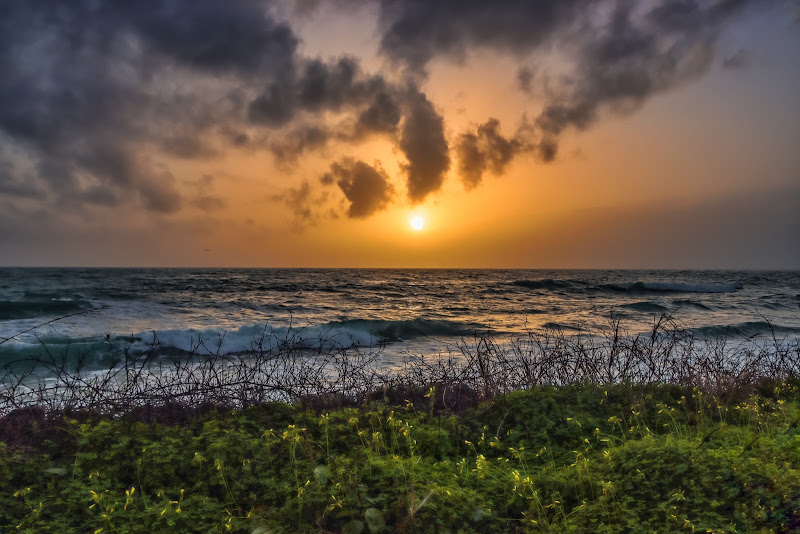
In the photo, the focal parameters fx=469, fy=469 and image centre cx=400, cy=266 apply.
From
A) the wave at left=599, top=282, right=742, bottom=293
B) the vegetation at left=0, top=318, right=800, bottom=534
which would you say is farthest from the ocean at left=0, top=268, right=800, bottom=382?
the wave at left=599, top=282, right=742, bottom=293

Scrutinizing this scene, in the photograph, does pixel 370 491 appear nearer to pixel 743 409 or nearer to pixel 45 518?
pixel 45 518

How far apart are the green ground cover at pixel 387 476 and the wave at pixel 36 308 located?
85.6 feet

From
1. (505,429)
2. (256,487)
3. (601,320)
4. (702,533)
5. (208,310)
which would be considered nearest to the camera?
(702,533)

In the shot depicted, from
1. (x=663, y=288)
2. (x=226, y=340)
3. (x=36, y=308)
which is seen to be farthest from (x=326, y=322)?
(x=663, y=288)

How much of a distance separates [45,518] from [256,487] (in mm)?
1618

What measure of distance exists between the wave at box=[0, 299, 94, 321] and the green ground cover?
85.6ft

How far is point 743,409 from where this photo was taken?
5824 millimetres

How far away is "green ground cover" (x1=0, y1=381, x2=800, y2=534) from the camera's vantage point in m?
3.55

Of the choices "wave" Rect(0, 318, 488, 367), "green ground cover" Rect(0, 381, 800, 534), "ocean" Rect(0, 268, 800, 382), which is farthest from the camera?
"ocean" Rect(0, 268, 800, 382)

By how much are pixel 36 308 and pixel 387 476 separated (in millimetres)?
31666

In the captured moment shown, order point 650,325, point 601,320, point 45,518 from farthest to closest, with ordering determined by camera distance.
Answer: point 601,320 < point 650,325 < point 45,518

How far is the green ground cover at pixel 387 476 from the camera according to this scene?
11.6ft

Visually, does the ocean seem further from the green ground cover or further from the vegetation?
the green ground cover

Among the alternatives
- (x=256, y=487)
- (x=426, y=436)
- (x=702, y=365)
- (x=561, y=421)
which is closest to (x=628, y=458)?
(x=561, y=421)
